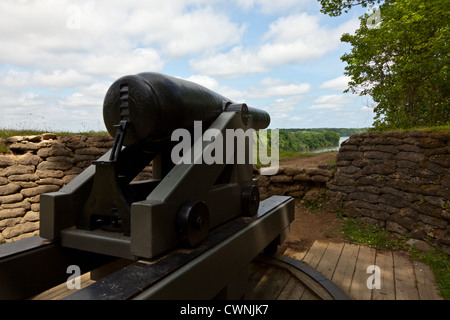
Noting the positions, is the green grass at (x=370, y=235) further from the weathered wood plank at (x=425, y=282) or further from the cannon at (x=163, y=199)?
the cannon at (x=163, y=199)

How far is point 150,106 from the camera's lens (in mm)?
1672

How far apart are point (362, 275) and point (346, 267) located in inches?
8.5

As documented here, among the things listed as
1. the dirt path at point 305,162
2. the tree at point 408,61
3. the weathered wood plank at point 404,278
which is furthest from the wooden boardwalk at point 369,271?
the tree at point 408,61

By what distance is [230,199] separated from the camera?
7.09ft

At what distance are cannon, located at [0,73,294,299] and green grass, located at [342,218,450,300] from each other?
211 centimetres

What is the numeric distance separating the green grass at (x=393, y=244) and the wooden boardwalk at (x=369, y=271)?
82mm

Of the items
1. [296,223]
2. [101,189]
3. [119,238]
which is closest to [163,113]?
[101,189]

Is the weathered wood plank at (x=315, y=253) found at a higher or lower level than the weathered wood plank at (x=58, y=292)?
lower

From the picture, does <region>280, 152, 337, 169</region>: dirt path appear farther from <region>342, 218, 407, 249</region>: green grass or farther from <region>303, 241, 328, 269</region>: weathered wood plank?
<region>303, 241, 328, 269</region>: weathered wood plank

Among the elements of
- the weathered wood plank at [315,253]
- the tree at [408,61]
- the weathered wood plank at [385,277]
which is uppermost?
the tree at [408,61]

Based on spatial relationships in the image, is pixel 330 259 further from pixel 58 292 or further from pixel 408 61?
pixel 408 61

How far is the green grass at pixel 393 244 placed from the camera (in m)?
2.89

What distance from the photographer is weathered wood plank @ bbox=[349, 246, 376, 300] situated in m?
2.44
